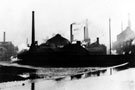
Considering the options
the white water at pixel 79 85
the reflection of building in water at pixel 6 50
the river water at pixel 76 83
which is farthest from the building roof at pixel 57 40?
the white water at pixel 79 85

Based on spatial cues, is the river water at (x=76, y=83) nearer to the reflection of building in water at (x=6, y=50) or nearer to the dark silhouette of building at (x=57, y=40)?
the dark silhouette of building at (x=57, y=40)

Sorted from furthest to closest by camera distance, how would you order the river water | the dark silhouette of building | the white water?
1. the dark silhouette of building
2. the river water
3. the white water

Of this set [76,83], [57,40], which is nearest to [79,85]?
[76,83]

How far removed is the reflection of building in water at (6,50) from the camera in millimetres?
66387

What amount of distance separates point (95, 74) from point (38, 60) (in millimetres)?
16402

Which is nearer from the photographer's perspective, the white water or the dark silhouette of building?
the white water

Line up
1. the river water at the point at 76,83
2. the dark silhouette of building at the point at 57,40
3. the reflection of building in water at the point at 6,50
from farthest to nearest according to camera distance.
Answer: the reflection of building in water at the point at 6,50
the dark silhouette of building at the point at 57,40
the river water at the point at 76,83

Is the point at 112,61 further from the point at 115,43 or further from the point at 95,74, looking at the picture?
the point at 115,43

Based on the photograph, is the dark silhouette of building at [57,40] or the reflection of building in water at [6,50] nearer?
the dark silhouette of building at [57,40]

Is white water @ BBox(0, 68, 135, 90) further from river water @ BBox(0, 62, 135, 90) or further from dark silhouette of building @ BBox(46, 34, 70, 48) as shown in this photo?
dark silhouette of building @ BBox(46, 34, 70, 48)

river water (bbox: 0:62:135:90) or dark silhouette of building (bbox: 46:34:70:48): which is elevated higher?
dark silhouette of building (bbox: 46:34:70:48)

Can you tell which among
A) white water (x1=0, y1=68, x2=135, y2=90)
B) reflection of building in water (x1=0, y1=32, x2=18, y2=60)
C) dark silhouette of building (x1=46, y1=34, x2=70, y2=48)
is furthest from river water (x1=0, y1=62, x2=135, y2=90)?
reflection of building in water (x1=0, y1=32, x2=18, y2=60)

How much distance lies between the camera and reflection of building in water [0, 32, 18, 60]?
66387mm

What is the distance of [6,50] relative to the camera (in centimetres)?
7181
